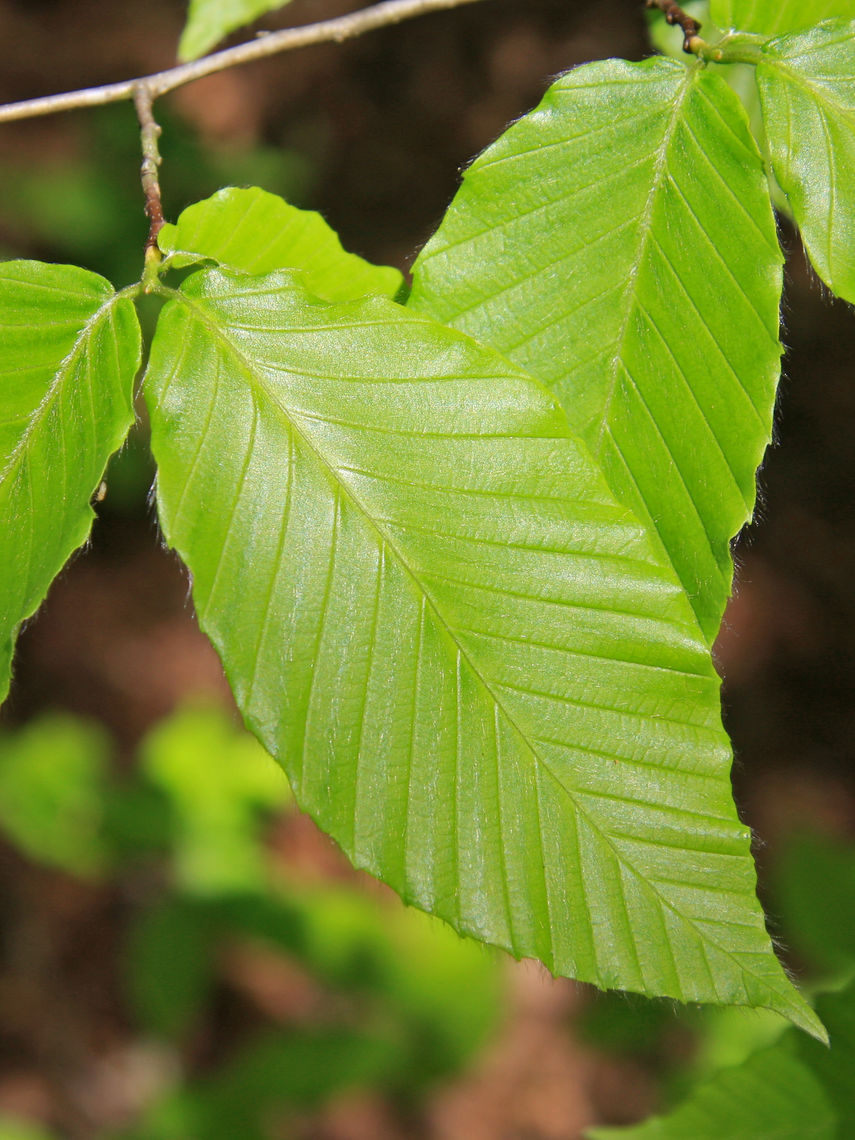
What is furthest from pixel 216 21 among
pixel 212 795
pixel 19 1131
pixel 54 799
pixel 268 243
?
pixel 19 1131

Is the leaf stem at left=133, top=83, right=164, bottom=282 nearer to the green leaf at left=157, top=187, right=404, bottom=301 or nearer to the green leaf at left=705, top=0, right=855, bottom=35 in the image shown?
the green leaf at left=157, top=187, right=404, bottom=301

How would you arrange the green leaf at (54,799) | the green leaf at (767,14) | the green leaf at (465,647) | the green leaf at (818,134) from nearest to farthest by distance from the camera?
the green leaf at (465,647), the green leaf at (818,134), the green leaf at (767,14), the green leaf at (54,799)

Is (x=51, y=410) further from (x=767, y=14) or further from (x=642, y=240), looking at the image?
(x=767, y=14)

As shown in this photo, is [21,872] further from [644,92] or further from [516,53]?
[516,53]

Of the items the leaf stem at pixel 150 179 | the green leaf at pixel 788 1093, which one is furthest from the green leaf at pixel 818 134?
the green leaf at pixel 788 1093

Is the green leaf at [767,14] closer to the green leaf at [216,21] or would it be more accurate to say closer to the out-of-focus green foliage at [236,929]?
the green leaf at [216,21]
